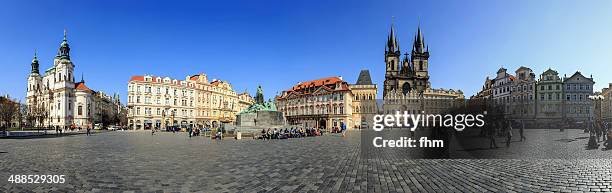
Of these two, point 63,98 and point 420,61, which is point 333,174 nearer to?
point 63,98

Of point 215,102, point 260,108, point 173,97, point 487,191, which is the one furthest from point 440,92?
point 487,191

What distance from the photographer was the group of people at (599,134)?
1517 cm

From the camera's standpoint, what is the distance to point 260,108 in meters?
39.8

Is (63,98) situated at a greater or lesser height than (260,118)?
greater

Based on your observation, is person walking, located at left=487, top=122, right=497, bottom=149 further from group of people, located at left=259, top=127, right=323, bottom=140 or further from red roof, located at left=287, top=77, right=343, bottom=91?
red roof, located at left=287, top=77, right=343, bottom=91

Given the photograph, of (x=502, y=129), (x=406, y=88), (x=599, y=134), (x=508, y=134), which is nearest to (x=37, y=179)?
(x=502, y=129)

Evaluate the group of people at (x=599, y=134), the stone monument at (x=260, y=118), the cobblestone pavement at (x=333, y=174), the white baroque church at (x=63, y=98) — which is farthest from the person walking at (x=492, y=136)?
the white baroque church at (x=63, y=98)

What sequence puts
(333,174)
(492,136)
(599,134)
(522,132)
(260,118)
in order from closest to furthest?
(333,174) → (492,136) → (522,132) → (599,134) → (260,118)

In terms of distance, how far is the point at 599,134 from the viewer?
15.6m

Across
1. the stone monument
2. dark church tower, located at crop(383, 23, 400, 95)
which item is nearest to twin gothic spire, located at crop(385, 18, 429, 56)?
dark church tower, located at crop(383, 23, 400, 95)

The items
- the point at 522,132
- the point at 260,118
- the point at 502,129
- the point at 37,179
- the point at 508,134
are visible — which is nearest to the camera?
the point at 37,179

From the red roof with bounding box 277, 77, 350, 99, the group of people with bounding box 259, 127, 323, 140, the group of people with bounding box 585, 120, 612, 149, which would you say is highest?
the red roof with bounding box 277, 77, 350, 99

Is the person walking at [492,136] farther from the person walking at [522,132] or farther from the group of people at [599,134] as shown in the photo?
the group of people at [599,134]

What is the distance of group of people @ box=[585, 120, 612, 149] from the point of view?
15172 mm
